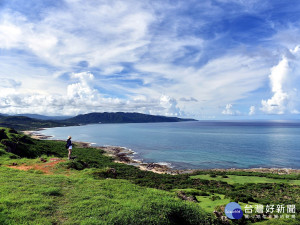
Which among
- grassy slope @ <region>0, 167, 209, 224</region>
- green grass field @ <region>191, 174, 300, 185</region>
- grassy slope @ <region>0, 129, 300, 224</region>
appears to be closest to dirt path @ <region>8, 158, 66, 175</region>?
grassy slope @ <region>0, 129, 300, 224</region>

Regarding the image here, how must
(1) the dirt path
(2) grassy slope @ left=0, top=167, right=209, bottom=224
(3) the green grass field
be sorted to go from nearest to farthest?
(2) grassy slope @ left=0, top=167, right=209, bottom=224
(1) the dirt path
(3) the green grass field

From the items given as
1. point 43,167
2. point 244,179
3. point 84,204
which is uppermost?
point 84,204

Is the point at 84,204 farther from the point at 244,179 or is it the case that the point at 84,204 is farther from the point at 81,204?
the point at 244,179

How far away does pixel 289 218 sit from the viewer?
1449 centimetres

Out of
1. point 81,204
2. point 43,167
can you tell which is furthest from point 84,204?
point 43,167

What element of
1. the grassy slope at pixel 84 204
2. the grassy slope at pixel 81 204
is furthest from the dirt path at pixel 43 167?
the grassy slope at pixel 81 204

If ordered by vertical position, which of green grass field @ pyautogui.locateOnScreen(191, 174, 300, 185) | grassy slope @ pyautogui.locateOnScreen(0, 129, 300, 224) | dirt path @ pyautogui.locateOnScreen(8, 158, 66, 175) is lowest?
green grass field @ pyautogui.locateOnScreen(191, 174, 300, 185)

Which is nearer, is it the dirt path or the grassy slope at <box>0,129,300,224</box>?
the grassy slope at <box>0,129,300,224</box>

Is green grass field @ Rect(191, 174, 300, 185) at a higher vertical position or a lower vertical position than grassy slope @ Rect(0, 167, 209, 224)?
lower

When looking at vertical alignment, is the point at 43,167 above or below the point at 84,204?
below

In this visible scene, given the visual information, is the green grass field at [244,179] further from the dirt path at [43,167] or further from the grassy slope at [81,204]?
the dirt path at [43,167]

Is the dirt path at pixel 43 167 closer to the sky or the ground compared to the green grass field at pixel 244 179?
closer to the sky

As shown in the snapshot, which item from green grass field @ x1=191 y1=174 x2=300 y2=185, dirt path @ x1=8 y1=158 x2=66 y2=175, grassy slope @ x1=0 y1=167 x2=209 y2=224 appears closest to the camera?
grassy slope @ x1=0 y1=167 x2=209 y2=224

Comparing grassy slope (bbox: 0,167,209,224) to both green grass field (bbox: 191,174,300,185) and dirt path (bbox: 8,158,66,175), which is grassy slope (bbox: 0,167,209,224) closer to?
dirt path (bbox: 8,158,66,175)
